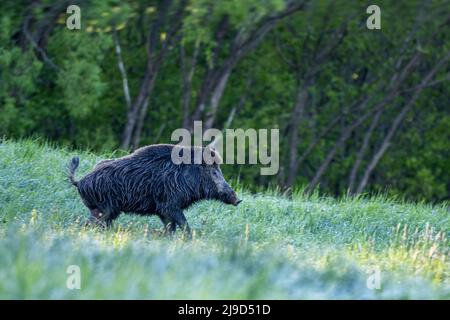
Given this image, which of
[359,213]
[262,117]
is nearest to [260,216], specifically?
[359,213]

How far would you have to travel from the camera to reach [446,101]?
102 ft

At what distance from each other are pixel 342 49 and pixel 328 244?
1967cm

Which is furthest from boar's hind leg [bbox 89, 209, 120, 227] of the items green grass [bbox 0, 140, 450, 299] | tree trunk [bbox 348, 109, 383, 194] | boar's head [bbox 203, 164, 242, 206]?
tree trunk [bbox 348, 109, 383, 194]

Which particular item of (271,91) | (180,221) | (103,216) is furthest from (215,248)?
(271,91)

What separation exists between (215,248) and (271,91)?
22276 mm

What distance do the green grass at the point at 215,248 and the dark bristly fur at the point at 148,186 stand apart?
291 millimetres

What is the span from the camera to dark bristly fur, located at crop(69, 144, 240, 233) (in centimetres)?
955

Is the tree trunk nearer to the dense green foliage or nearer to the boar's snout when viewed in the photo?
the dense green foliage

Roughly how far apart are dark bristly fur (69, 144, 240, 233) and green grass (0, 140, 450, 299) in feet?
0.96

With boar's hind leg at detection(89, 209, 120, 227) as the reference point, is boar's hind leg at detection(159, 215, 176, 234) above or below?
below

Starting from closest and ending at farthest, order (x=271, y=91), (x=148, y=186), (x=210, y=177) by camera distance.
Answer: (x=148, y=186) → (x=210, y=177) → (x=271, y=91)

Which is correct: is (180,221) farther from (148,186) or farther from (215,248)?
(215,248)

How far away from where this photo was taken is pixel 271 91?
30.3 meters

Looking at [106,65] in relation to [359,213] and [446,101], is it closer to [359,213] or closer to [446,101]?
[446,101]
